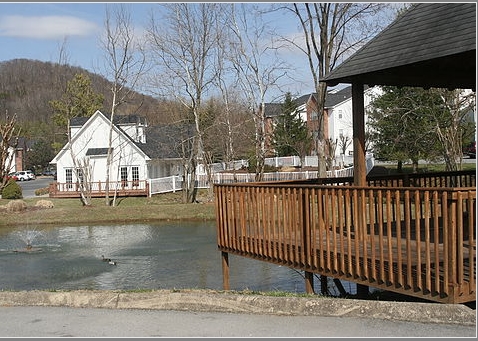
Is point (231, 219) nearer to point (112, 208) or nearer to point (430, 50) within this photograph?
point (430, 50)

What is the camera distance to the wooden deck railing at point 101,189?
38469 mm

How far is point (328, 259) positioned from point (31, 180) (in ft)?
221

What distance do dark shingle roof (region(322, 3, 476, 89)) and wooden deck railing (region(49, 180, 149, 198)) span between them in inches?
1153

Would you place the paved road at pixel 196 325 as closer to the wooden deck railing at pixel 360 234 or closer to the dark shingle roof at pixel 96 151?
the wooden deck railing at pixel 360 234

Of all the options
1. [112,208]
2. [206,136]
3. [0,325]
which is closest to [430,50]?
[0,325]

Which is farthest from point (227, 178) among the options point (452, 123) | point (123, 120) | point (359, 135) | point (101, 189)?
point (359, 135)

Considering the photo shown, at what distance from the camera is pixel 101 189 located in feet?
130

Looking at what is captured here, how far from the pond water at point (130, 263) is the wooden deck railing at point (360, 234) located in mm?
2158

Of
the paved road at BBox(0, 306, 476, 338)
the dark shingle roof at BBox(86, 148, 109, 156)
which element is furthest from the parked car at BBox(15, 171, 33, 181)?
the paved road at BBox(0, 306, 476, 338)

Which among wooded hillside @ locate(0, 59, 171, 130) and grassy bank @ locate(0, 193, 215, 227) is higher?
wooded hillside @ locate(0, 59, 171, 130)

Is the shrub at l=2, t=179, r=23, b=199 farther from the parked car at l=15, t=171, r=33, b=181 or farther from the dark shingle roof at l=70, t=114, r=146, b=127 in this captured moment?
the parked car at l=15, t=171, r=33, b=181

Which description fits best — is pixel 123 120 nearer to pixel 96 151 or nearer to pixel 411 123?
pixel 96 151

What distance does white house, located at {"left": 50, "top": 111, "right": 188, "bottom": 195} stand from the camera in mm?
41156

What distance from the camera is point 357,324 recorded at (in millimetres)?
5910
